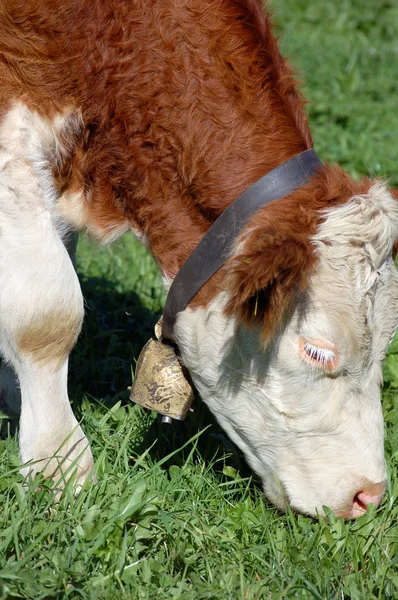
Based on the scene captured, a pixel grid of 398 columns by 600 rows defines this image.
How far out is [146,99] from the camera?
3.24 m

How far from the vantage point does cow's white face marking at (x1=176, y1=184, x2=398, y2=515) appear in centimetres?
298

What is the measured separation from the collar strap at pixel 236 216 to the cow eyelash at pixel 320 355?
420 mm

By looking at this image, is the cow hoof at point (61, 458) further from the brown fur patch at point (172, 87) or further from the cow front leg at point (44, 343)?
the brown fur patch at point (172, 87)

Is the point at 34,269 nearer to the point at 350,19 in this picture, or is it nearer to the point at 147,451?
the point at 147,451

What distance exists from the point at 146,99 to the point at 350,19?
25.5 ft

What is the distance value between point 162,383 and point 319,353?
734 millimetres

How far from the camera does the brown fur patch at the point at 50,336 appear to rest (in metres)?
3.29

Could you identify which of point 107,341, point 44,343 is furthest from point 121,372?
point 44,343

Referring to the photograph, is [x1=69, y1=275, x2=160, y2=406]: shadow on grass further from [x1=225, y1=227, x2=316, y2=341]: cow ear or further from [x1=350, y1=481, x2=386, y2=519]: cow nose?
[x1=225, y1=227, x2=316, y2=341]: cow ear

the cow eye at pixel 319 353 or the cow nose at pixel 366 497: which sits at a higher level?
the cow eye at pixel 319 353

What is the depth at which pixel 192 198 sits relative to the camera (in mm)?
3275

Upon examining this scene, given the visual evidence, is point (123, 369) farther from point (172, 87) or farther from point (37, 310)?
point (172, 87)

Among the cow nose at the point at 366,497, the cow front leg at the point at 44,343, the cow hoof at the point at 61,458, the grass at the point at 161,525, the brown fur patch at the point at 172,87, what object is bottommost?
the cow nose at the point at 366,497

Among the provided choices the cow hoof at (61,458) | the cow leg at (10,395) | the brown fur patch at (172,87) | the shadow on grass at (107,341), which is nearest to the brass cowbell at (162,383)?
the cow hoof at (61,458)
